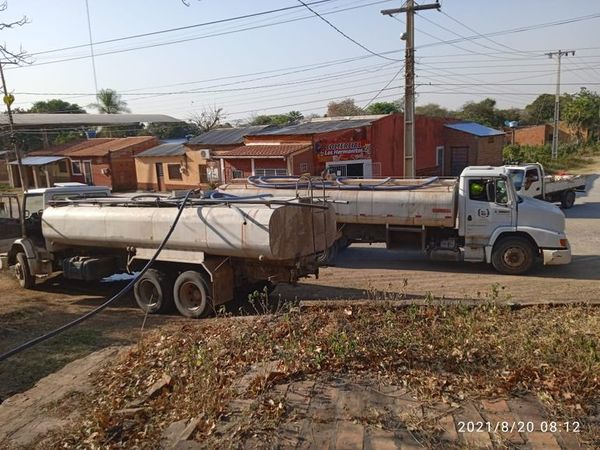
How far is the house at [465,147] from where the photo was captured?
1358 inches

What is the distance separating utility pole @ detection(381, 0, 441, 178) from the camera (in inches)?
745

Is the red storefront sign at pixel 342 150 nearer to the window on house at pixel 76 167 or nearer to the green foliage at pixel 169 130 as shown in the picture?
the window on house at pixel 76 167

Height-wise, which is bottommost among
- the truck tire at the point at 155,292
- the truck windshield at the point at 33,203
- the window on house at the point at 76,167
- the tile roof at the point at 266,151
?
the truck tire at the point at 155,292

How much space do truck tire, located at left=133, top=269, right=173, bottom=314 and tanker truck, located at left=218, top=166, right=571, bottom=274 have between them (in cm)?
396

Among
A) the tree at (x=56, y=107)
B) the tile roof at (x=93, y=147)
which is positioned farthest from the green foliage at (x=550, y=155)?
the tree at (x=56, y=107)

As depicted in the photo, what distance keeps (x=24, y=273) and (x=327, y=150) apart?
15910mm

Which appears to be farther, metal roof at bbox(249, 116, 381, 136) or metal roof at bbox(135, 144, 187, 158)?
metal roof at bbox(135, 144, 187, 158)

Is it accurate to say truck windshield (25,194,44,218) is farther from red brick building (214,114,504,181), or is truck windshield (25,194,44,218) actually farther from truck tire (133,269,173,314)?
red brick building (214,114,504,181)

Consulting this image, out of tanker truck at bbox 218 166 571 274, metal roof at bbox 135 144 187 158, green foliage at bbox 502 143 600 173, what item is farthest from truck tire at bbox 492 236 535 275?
green foliage at bbox 502 143 600 173

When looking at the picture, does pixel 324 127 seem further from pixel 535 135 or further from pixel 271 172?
pixel 535 135

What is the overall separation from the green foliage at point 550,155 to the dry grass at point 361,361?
38024 millimetres

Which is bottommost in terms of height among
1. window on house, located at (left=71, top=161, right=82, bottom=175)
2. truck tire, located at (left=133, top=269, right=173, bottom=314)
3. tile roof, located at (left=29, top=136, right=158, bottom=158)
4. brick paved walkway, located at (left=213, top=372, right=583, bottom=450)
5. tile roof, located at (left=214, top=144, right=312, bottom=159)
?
truck tire, located at (left=133, top=269, right=173, bottom=314)

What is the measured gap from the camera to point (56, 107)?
6975cm

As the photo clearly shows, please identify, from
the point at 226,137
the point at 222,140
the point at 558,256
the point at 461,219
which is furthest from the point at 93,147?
the point at 558,256
